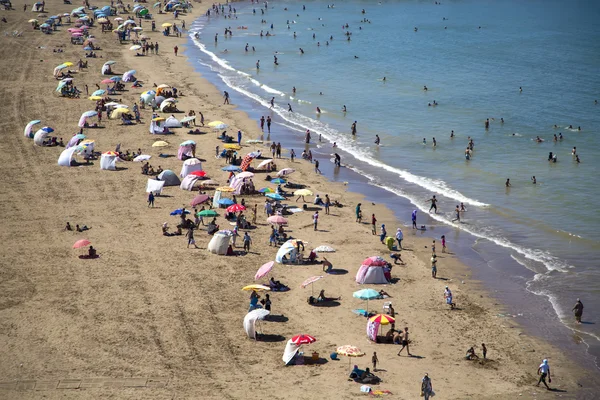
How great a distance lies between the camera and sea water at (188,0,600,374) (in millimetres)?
37250

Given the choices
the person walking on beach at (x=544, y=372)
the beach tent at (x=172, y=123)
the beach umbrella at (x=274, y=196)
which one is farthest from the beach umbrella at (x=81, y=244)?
the beach tent at (x=172, y=123)

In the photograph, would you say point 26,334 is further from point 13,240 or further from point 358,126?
point 358,126

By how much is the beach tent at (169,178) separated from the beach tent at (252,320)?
59.5 feet

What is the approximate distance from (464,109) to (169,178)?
107 ft

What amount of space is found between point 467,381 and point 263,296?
9.29m

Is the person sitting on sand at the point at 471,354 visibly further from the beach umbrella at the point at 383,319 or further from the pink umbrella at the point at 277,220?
Result: the pink umbrella at the point at 277,220

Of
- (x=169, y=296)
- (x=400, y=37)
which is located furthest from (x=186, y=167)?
(x=400, y=37)

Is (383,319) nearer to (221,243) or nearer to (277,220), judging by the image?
(221,243)

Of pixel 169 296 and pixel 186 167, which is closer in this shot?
pixel 169 296

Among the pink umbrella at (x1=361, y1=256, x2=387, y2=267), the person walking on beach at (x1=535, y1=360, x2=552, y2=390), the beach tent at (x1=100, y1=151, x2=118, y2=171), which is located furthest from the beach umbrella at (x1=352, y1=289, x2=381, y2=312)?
the beach tent at (x1=100, y1=151, x2=118, y2=171)

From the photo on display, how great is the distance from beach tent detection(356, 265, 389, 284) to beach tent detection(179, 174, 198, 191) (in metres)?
14.5

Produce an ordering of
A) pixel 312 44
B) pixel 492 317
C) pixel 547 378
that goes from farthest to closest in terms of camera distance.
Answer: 1. pixel 312 44
2. pixel 492 317
3. pixel 547 378

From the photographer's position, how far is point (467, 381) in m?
23.7

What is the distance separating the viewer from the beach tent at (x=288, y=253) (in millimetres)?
32500
